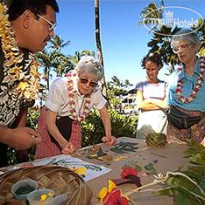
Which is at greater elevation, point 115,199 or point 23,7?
point 23,7

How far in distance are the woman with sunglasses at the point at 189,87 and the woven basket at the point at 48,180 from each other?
5.59 feet

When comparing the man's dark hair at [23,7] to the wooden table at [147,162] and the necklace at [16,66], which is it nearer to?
the necklace at [16,66]

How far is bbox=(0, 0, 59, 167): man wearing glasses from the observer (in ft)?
5.29

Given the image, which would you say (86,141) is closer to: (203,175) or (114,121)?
(114,121)

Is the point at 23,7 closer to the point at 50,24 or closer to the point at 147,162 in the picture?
the point at 50,24

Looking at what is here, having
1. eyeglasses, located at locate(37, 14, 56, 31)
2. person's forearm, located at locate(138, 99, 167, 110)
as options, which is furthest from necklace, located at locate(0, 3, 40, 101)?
person's forearm, located at locate(138, 99, 167, 110)

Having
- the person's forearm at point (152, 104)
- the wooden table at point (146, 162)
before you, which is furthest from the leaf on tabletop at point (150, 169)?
the person's forearm at point (152, 104)

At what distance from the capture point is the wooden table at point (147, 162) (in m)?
1.21

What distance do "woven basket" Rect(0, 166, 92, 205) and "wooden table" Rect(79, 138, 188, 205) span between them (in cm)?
20

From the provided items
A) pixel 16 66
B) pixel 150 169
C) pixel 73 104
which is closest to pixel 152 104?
pixel 73 104

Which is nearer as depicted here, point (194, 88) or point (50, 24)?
point (50, 24)

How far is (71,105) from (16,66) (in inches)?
27.8

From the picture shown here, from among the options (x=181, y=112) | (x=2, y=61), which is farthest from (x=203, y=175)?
(x=181, y=112)

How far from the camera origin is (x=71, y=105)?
2.42 m
